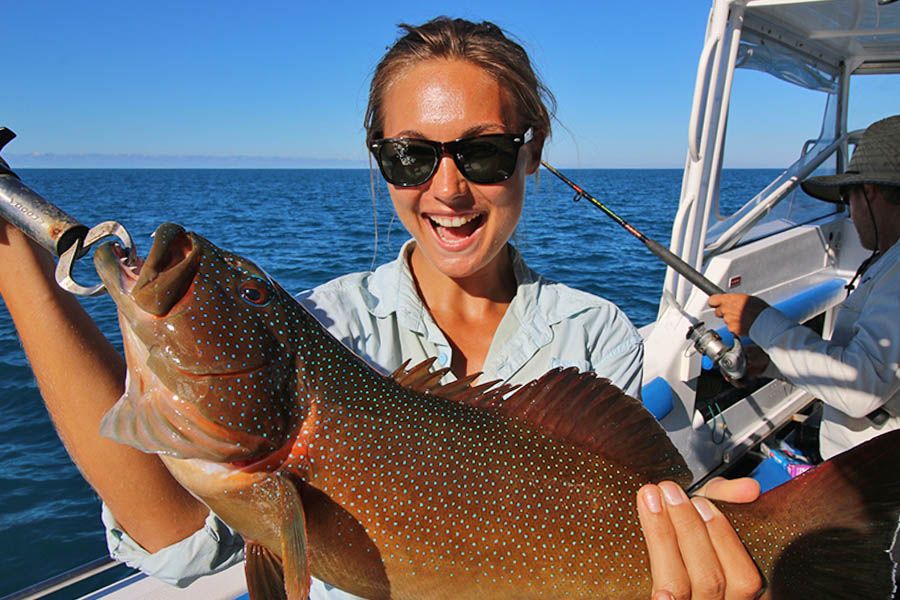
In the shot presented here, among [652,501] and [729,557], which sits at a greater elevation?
[652,501]

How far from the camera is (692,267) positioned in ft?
16.6

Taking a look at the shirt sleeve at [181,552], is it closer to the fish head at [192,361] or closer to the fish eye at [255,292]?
the fish head at [192,361]

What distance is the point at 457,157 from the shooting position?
7.08 ft

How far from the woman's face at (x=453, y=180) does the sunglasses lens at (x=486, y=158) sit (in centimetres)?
3

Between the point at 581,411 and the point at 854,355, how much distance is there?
232 centimetres

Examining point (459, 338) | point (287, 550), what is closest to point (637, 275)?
point (459, 338)

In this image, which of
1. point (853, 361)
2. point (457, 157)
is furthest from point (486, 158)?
point (853, 361)

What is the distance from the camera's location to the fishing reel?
430 centimetres

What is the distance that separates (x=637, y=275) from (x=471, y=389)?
1404 centimetres

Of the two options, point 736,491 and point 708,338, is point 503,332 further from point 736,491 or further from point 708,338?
point 708,338

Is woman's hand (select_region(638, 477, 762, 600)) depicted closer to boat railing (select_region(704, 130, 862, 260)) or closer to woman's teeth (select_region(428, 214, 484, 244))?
woman's teeth (select_region(428, 214, 484, 244))

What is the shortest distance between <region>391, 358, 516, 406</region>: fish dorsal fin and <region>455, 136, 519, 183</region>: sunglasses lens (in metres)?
0.74

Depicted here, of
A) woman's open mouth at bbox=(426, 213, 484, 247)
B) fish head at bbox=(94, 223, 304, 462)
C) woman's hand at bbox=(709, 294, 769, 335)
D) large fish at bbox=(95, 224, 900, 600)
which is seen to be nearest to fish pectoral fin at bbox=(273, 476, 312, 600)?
large fish at bbox=(95, 224, 900, 600)

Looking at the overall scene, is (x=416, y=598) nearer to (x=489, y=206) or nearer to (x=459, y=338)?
(x=459, y=338)
